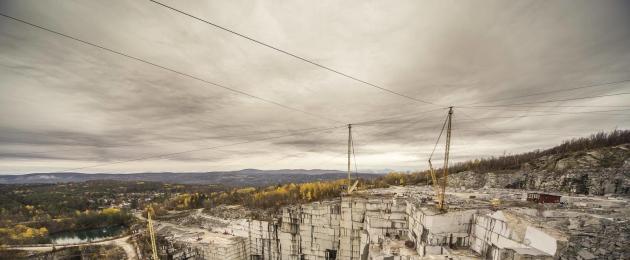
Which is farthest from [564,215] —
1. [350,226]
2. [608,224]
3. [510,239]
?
[350,226]

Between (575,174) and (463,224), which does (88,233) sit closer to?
(463,224)

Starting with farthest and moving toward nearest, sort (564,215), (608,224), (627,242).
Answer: (564,215), (608,224), (627,242)

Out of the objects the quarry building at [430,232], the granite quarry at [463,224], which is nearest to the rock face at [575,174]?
the granite quarry at [463,224]

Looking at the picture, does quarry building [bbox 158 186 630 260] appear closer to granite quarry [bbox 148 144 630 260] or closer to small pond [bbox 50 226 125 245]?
granite quarry [bbox 148 144 630 260]

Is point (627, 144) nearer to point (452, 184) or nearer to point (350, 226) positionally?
point (452, 184)

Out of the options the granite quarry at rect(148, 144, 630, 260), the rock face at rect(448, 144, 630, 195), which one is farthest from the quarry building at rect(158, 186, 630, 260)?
the rock face at rect(448, 144, 630, 195)

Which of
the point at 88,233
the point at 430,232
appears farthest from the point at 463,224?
the point at 88,233
